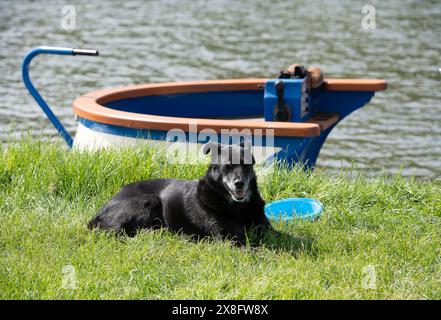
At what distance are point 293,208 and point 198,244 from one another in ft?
3.75

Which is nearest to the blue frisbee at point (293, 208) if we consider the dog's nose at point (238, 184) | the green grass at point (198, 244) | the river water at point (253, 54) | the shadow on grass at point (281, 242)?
the green grass at point (198, 244)

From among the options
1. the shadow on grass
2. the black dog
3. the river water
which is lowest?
the river water

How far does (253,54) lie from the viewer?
17.4 m

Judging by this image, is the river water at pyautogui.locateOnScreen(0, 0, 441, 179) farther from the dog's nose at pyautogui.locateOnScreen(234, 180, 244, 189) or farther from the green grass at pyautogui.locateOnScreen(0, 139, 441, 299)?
the dog's nose at pyautogui.locateOnScreen(234, 180, 244, 189)

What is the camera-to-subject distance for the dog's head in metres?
5.26

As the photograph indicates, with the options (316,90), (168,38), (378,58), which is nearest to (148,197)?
(316,90)

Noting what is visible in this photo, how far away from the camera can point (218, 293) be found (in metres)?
4.52

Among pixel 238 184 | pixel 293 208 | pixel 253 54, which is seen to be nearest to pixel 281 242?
pixel 238 184

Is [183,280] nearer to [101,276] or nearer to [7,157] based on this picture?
[101,276]

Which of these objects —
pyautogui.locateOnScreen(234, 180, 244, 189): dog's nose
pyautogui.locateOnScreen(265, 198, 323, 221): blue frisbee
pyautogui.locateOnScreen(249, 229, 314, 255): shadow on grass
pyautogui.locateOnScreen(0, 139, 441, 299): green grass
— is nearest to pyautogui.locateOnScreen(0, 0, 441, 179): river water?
pyautogui.locateOnScreen(0, 139, 441, 299): green grass

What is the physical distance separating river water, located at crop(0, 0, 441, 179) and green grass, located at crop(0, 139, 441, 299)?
8.64ft

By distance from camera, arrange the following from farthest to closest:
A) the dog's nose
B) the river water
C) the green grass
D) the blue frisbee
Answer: the river water → the blue frisbee → the dog's nose → the green grass
